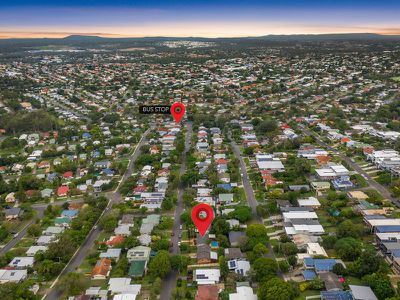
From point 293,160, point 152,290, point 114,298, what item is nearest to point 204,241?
point 152,290

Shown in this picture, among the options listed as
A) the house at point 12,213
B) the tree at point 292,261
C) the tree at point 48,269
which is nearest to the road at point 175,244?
the tree at point 48,269

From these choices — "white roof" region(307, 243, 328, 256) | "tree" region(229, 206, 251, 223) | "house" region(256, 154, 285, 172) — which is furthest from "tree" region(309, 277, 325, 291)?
"house" region(256, 154, 285, 172)

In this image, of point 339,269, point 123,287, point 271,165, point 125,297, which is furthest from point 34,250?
point 271,165

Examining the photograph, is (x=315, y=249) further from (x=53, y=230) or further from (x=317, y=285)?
(x=53, y=230)

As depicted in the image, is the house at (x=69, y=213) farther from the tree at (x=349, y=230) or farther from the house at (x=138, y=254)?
the tree at (x=349, y=230)

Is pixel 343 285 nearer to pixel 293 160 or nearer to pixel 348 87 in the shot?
pixel 293 160

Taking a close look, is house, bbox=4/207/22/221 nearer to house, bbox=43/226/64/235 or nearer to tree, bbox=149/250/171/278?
house, bbox=43/226/64/235
